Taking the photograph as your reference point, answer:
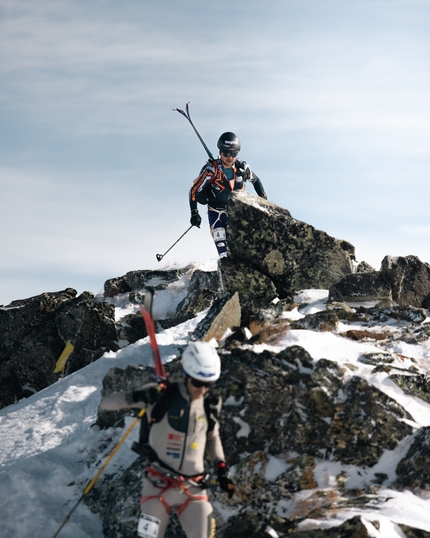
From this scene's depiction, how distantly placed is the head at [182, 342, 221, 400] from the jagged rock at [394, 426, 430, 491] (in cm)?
340

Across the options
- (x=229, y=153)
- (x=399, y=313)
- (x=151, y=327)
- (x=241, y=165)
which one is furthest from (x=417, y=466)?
(x=241, y=165)

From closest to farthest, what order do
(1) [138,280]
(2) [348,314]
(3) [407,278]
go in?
(2) [348,314] → (3) [407,278] → (1) [138,280]

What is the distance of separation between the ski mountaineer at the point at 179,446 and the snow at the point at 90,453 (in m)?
1.65

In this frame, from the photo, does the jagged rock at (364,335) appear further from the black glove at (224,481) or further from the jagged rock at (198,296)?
the jagged rock at (198,296)

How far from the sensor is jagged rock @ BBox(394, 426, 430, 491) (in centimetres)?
826

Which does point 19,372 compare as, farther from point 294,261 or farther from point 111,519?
point 111,519

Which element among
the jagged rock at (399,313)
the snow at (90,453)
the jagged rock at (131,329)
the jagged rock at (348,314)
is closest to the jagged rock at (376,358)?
the snow at (90,453)

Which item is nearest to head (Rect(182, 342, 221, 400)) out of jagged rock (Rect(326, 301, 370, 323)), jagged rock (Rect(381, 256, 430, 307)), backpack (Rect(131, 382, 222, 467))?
backpack (Rect(131, 382, 222, 467))

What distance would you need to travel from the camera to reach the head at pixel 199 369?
6859mm

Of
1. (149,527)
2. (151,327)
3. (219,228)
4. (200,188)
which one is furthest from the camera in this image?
(200,188)

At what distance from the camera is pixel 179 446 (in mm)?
6926

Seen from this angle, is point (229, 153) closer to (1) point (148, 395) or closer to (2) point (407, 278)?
(2) point (407, 278)

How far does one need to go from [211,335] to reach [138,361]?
1910mm

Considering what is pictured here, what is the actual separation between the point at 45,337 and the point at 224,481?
18.0 meters
